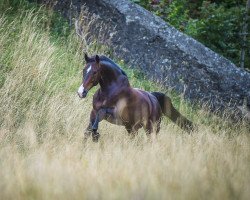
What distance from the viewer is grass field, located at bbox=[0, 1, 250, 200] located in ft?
12.4

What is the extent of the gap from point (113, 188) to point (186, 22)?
811 cm

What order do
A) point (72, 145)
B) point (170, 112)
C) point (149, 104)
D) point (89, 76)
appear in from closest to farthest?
1. point (89, 76)
2. point (72, 145)
3. point (149, 104)
4. point (170, 112)

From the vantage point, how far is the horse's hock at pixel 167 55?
879 cm

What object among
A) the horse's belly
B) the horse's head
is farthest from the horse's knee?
the horse's head

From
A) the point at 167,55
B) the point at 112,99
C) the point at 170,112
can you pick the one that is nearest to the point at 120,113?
the point at 112,99

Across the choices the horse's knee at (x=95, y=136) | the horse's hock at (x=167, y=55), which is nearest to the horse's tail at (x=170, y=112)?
the horse's knee at (x=95, y=136)

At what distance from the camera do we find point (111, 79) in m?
5.51

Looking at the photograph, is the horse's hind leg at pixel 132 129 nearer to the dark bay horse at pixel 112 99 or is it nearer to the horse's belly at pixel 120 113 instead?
the dark bay horse at pixel 112 99

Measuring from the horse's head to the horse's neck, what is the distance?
154 millimetres

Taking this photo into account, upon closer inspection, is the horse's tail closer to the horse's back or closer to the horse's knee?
the horse's back

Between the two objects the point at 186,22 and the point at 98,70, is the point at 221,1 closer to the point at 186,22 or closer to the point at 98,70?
the point at 186,22

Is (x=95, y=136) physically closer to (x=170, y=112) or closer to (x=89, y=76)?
(x=89, y=76)

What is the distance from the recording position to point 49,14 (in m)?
9.42

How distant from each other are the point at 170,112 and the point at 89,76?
1.90 metres
